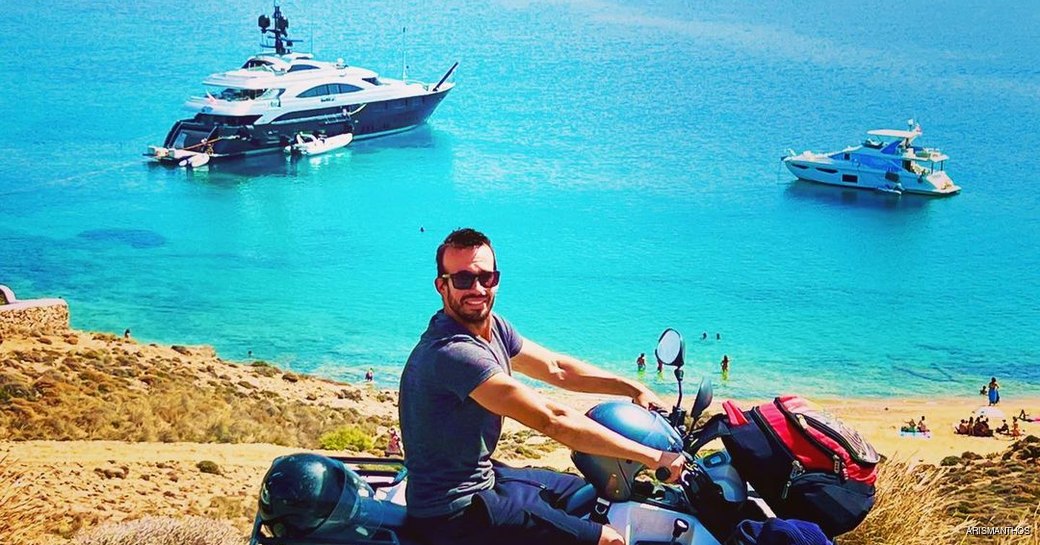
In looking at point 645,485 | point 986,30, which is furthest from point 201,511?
point 986,30

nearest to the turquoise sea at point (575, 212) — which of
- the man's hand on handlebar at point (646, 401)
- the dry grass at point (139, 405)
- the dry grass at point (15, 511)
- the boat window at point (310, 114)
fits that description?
the boat window at point (310, 114)

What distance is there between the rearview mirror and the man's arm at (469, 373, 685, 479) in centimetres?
48

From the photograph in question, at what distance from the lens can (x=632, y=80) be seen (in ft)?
254

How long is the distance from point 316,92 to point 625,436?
54.0 metres

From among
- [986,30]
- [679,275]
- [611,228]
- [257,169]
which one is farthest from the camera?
[986,30]

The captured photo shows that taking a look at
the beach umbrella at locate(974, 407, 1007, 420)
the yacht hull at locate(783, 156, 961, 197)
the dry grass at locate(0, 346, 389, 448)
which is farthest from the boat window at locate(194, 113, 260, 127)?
the beach umbrella at locate(974, 407, 1007, 420)

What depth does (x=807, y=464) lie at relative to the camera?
183 inches

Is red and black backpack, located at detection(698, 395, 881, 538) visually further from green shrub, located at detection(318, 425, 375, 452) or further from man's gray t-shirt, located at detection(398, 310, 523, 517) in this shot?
green shrub, located at detection(318, 425, 375, 452)

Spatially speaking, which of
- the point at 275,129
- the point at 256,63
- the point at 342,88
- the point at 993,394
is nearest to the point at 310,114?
the point at 275,129

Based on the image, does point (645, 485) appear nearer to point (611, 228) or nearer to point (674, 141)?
point (611, 228)

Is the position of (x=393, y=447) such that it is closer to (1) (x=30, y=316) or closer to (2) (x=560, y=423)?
(1) (x=30, y=316)

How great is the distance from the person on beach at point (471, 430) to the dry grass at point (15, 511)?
2.60 m

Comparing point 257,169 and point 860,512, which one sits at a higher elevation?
point 860,512

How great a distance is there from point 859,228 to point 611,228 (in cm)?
986
